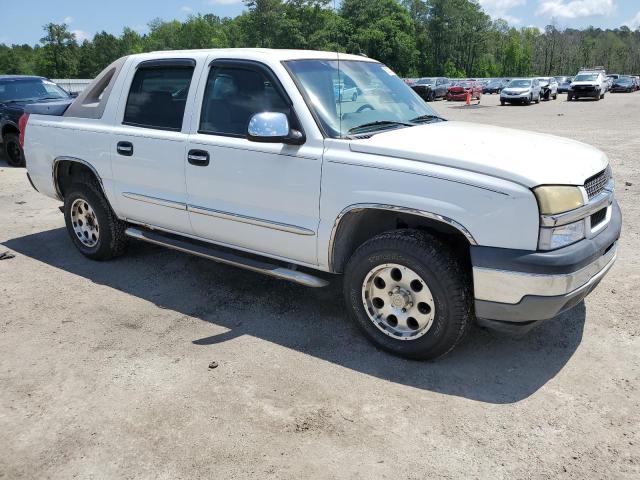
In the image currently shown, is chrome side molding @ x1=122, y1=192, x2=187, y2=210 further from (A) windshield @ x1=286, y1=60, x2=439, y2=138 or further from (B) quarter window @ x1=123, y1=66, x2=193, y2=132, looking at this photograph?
(A) windshield @ x1=286, y1=60, x2=439, y2=138

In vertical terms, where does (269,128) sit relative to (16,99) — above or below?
below

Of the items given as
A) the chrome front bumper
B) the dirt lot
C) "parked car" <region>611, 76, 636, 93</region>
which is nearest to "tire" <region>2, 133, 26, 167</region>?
the dirt lot

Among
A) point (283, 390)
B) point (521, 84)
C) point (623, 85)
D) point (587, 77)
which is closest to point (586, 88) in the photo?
point (587, 77)

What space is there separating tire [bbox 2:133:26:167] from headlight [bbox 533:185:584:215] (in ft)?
36.3

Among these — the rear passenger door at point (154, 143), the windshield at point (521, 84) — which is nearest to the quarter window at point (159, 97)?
the rear passenger door at point (154, 143)

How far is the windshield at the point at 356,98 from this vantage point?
3834mm

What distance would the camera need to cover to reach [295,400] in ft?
10.7

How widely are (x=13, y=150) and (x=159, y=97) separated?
856 cm

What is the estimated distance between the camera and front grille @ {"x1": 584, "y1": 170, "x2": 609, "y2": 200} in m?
3.35

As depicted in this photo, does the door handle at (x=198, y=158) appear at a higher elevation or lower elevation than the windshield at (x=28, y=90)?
lower

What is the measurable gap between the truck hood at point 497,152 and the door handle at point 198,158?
1.24 meters

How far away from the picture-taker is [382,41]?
3440 inches

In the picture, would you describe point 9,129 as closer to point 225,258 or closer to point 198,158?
point 198,158

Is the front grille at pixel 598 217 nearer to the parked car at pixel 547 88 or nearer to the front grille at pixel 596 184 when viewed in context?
the front grille at pixel 596 184
